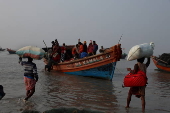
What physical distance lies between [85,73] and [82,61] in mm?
792

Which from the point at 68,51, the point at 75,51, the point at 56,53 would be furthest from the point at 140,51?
the point at 68,51

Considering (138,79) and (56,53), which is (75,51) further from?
(138,79)

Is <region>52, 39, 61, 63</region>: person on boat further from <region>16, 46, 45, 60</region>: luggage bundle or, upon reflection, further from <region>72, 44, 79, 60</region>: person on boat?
<region>16, 46, 45, 60</region>: luggage bundle

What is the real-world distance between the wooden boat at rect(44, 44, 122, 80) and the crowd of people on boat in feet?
2.40

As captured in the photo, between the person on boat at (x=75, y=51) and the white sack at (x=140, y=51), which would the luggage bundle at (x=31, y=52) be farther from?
the person on boat at (x=75, y=51)

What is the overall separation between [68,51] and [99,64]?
15.3ft

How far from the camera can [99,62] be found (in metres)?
12.2

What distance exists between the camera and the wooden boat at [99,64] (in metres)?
11.4

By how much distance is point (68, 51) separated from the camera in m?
16.3

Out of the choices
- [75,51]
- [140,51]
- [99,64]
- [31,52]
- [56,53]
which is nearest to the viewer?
[140,51]

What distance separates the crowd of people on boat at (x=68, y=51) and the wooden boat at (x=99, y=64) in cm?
73

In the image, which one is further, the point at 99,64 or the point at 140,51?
the point at 99,64

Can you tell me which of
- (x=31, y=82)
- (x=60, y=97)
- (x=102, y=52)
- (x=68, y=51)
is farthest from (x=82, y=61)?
(x=31, y=82)

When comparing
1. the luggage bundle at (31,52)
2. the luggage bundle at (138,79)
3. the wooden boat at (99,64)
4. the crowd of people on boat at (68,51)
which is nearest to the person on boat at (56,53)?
the crowd of people on boat at (68,51)
